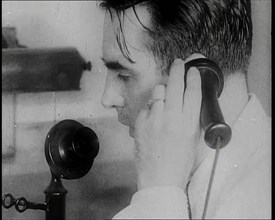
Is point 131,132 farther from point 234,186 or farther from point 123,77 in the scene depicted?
point 234,186

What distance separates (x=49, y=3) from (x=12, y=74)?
0.48 ft

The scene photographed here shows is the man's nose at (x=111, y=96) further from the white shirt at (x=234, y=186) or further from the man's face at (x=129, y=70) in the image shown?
the white shirt at (x=234, y=186)

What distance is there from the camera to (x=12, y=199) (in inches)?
41.8

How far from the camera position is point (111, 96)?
1.06 metres

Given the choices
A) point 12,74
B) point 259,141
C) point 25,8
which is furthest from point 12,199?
point 259,141

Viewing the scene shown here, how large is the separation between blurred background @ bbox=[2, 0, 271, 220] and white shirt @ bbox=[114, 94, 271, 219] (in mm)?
86

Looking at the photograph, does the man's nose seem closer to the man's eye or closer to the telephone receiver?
the man's eye

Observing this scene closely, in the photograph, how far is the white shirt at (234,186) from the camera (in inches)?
36.5

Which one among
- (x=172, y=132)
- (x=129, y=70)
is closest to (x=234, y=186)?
(x=172, y=132)

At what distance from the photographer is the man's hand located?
3.09 ft

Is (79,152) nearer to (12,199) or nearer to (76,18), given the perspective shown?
(12,199)

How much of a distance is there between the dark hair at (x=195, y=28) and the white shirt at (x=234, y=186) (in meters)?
0.10

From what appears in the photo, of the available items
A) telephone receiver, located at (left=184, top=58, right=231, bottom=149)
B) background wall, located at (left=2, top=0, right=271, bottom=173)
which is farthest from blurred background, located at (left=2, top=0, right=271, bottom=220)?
telephone receiver, located at (left=184, top=58, right=231, bottom=149)

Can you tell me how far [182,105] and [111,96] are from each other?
17 cm
